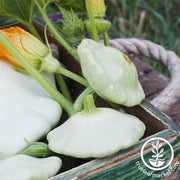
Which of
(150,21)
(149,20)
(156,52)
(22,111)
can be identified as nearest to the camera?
(22,111)

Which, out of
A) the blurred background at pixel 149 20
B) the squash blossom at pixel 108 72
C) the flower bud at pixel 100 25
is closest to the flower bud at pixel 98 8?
the flower bud at pixel 100 25

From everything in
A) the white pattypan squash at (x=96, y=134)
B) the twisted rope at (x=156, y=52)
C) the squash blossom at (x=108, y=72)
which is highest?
the squash blossom at (x=108, y=72)

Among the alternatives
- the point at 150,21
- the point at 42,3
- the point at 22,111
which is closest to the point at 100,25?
the point at 42,3

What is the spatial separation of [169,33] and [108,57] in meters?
1.58

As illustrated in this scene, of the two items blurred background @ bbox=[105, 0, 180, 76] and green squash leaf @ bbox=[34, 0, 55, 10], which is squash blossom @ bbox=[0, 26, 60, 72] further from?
blurred background @ bbox=[105, 0, 180, 76]

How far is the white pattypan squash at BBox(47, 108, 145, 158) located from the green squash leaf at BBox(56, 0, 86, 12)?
33 centimetres

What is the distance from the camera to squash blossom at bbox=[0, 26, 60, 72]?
0.80m

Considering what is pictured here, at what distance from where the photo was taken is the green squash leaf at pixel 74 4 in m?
0.90

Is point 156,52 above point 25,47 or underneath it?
underneath
